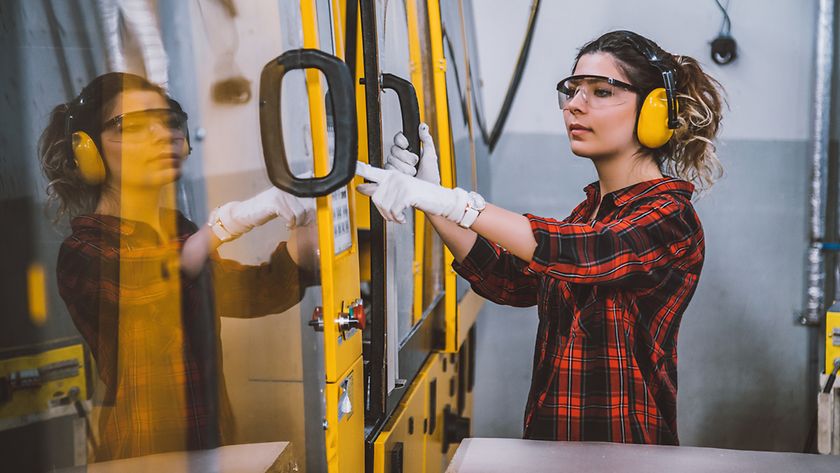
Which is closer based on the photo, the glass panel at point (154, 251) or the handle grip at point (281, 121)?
the glass panel at point (154, 251)

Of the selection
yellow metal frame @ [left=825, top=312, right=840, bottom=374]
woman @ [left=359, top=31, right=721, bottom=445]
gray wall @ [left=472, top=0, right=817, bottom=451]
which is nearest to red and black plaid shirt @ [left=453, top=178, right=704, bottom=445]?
woman @ [left=359, top=31, right=721, bottom=445]

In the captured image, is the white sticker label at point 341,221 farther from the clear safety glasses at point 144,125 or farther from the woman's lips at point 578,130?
the woman's lips at point 578,130

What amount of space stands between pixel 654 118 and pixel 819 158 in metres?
2.13

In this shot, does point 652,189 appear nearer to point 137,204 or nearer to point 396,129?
point 396,129

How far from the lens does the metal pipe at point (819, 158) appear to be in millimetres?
3480

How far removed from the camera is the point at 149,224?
3.14 feet

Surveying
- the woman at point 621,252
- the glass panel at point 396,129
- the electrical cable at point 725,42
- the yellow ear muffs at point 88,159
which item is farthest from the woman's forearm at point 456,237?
the electrical cable at point 725,42

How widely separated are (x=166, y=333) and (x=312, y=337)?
1.08 ft

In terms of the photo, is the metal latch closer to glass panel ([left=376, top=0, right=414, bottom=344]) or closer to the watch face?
glass panel ([left=376, top=0, right=414, bottom=344])

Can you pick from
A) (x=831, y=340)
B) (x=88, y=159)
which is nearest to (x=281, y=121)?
(x=88, y=159)

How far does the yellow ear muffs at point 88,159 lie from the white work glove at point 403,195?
0.64m

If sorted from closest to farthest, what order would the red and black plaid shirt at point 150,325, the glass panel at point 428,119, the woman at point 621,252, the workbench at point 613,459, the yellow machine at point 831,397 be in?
the red and black plaid shirt at point 150,325
the workbench at point 613,459
the woman at point 621,252
the glass panel at point 428,119
the yellow machine at point 831,397

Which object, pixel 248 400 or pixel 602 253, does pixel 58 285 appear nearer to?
pixel 248 400

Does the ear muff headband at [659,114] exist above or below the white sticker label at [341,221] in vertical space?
above
